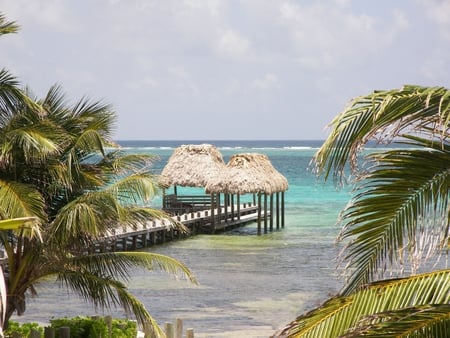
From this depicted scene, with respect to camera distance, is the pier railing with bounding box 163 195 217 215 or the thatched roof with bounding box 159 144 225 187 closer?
the pier railing with bounding box 163 195 217 215

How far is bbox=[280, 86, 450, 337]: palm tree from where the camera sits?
14.4 feet

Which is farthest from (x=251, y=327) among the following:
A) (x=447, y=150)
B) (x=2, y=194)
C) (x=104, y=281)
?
(x=447, y=150)

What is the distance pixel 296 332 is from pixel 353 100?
120 centimetres

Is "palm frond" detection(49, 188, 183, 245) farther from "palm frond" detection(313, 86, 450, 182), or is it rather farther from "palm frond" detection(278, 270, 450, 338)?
"palm frond" detection(313, 86, 450, 182)

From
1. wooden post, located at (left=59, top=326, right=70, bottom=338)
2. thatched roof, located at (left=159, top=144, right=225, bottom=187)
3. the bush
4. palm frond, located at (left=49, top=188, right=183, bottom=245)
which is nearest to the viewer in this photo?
wooden post, located at (left=59, top=326, right=70, bottom=338)

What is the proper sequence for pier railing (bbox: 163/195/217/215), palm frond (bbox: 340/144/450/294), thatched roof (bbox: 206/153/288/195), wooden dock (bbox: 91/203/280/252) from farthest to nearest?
pier railing (bbox: 163/195/217/215), thatched roof (bbox: 206/153/288/195), wooden dock (bbox: 91/203/280/252), palm frond (bbox: 340/144/450/294)

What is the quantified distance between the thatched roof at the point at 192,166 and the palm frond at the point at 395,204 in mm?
32906

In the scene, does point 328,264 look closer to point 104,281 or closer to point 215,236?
point 215,236

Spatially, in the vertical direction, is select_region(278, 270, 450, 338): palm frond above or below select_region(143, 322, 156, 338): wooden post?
above

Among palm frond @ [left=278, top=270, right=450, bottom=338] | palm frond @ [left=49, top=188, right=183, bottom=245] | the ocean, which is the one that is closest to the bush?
palm frond @ [left=49, top=188, right=183, bottom=245]

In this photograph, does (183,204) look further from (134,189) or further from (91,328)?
(91,328)

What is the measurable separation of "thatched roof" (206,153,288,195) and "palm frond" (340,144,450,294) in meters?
30.3

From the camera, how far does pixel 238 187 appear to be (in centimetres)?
3553

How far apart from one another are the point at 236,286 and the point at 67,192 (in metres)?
13.0
